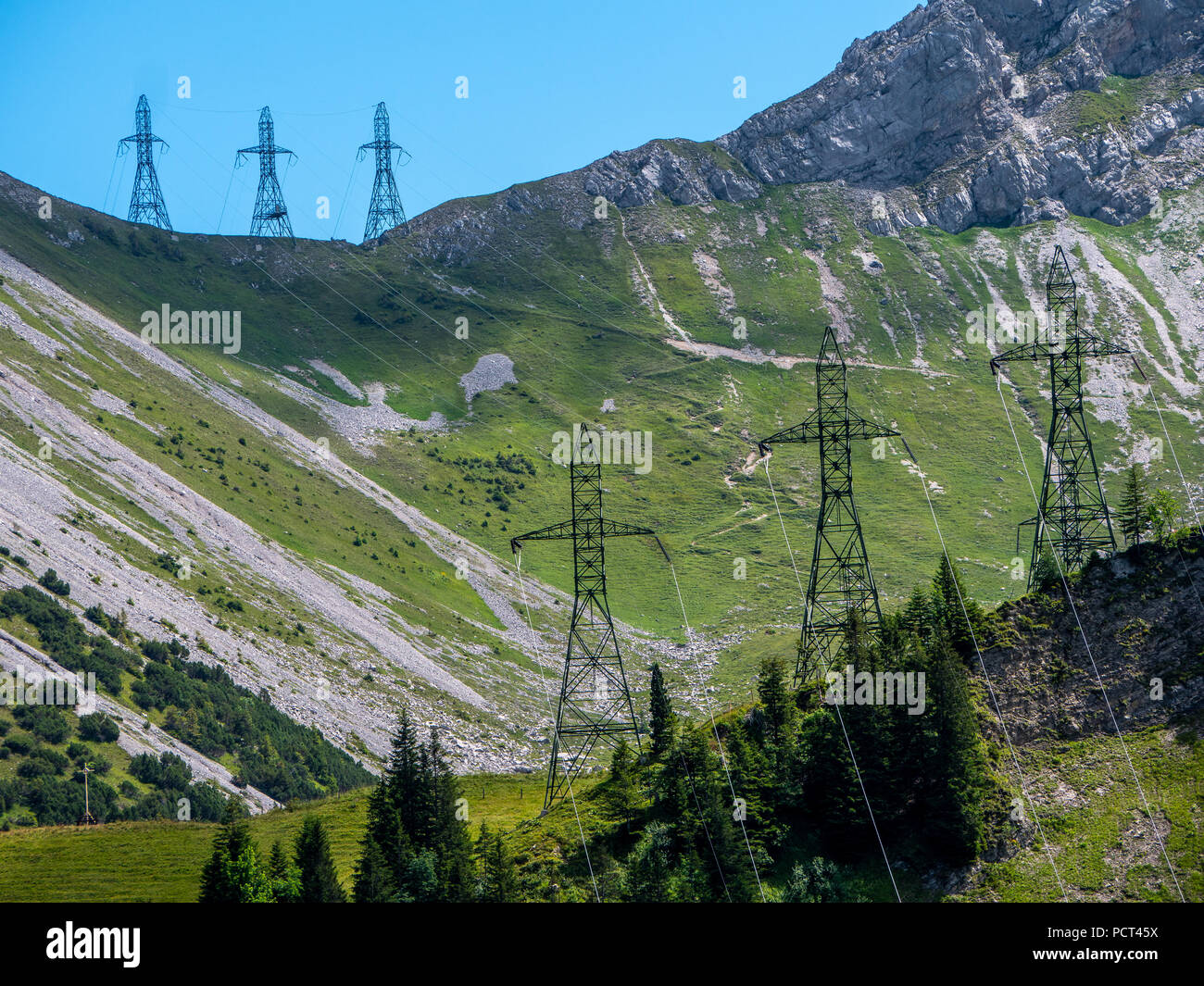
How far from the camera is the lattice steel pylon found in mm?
58406

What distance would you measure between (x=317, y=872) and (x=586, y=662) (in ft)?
136

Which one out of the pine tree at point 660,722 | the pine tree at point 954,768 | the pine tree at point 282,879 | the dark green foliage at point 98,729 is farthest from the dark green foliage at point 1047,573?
the dark green foliage at point 98,729

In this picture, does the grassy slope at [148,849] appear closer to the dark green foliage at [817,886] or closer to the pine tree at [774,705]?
the pine tree at [774,705]

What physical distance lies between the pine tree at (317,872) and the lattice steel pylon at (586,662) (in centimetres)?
1215

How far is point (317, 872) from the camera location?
52.1 m

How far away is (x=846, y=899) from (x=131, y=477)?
13021 centimetres

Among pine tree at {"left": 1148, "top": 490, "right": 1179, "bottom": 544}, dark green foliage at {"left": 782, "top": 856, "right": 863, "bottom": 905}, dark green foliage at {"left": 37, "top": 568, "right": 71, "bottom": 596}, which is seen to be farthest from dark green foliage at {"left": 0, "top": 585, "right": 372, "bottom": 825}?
pine tree at {"left": 1148, "top": 490, "right": 1179, "bottom": 544}

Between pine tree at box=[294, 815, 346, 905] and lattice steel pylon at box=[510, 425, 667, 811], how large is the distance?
1215 centimetres

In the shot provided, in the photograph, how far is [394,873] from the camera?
5484 centimetres

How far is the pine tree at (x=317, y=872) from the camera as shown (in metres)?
51.5

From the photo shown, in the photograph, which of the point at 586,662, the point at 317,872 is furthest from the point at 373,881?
the point at 586,662

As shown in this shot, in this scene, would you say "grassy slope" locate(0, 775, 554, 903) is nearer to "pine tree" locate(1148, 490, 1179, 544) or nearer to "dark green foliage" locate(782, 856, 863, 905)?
"dark green foliage" locate(782, 856, 863, 905)
